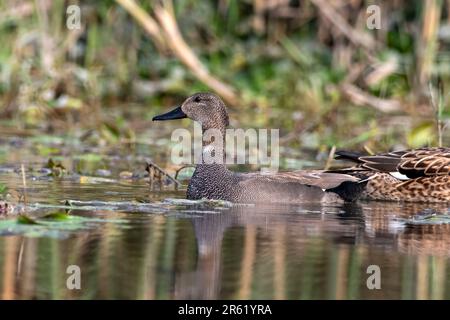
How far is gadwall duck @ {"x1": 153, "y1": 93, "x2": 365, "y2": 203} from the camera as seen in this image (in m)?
8.67

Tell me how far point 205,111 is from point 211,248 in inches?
114

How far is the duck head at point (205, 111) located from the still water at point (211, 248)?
717 millimetres

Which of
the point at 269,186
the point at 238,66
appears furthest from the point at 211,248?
the point at 238,66

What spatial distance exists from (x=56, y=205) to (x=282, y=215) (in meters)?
1.55

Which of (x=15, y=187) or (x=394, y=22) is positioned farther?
(x=394, y=22)

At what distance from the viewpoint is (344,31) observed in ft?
50.8

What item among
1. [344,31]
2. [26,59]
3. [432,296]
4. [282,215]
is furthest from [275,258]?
[344,31]

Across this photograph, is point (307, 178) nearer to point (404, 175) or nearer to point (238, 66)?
point (404, 175)

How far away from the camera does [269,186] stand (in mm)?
8688

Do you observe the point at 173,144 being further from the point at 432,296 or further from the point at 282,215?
the point at 432,296

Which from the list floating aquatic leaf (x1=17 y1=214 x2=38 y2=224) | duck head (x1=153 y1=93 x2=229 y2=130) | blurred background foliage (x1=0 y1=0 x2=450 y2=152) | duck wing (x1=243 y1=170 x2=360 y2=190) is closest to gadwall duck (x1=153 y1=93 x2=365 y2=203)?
duck wing (x1=243 y1=170 x2=360 y2=190)

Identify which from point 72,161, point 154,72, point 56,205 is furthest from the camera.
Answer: point 154,72

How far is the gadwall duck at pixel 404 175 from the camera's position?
937 cm

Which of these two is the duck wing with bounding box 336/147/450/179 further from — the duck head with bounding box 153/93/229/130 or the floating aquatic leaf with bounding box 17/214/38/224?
the floating aquatic leaf with bounding box 17/214/38/224
